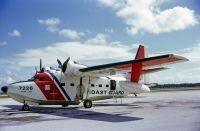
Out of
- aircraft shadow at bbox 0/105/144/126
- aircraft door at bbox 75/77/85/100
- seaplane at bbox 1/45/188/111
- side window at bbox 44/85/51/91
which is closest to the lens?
aircraft shadow at bbox 0/105/144/126

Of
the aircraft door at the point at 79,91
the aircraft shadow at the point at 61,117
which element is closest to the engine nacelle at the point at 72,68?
the aircraft door at the point at 79,91

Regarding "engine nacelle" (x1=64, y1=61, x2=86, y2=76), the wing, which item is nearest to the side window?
"engine nacelle" (x1=64, y1=61, x2=86, y2=76)

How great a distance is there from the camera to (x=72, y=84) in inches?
894

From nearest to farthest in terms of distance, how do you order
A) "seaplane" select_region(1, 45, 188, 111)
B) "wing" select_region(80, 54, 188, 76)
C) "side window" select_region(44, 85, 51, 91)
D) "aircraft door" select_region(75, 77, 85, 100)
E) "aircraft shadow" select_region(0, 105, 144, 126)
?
1. "aircraft shadow" select_region(0, 105, 144, 126)
2. "wing" select_region(80, 54, 188, 76)
3. "seaplane" select_region(1, 45, 188, 111)
4. "side window" select_region(44, 85, 51, 91)
5. "aircraft door" select_region(75, 77, 85, 100)

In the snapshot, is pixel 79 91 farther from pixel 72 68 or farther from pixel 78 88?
pixel 72 68

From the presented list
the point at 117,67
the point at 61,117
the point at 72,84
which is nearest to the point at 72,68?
the point at 72,84

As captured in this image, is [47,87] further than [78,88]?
No

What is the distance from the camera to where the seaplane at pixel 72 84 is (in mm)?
20547

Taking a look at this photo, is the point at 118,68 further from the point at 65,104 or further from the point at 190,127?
the point at 190,127

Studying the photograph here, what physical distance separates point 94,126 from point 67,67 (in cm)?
963

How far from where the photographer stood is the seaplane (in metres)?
20.5

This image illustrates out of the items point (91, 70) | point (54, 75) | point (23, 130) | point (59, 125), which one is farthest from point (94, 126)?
point (54, 75)

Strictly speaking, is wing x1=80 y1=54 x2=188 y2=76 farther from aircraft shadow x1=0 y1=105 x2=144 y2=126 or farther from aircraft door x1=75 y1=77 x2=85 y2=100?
aircraft shadow x1=0 y1=105 x2=144 y2=126

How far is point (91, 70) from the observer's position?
21.0 metres
